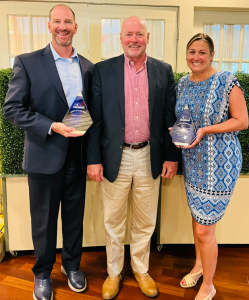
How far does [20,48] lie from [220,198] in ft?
9.32

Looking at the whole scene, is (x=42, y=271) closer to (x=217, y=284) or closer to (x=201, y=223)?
(x=201, y=223)

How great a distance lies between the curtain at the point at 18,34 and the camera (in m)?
3.16

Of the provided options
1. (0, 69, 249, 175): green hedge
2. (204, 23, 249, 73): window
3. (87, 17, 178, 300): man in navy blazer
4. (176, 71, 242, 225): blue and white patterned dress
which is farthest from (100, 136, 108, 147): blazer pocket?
(204, 23, 249, 73): window

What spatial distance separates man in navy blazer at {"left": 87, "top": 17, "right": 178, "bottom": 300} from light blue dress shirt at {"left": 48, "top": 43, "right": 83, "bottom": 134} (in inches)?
4.1

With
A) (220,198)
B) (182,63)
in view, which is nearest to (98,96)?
(220,198)

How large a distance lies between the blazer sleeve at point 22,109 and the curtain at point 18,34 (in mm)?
1926

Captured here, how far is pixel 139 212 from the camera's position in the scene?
71.2 inches

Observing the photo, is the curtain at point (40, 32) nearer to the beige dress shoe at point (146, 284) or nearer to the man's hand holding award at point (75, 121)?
the man's hand holding award at point (75, 121)

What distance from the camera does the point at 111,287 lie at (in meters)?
1.80

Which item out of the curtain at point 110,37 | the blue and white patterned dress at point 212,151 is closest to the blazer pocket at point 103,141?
the blue and white patterned dress at point 212,151

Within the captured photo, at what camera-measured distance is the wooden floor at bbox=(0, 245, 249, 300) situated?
1.83m

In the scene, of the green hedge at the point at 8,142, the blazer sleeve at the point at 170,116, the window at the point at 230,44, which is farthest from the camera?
the window at the point at 230,44

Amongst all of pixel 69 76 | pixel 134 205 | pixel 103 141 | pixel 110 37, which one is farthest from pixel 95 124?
pixel 110 37

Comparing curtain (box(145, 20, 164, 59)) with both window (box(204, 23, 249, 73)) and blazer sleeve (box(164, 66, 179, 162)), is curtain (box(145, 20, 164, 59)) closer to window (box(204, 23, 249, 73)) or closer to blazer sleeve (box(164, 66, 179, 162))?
window (box(204, 23, 249, 73))
